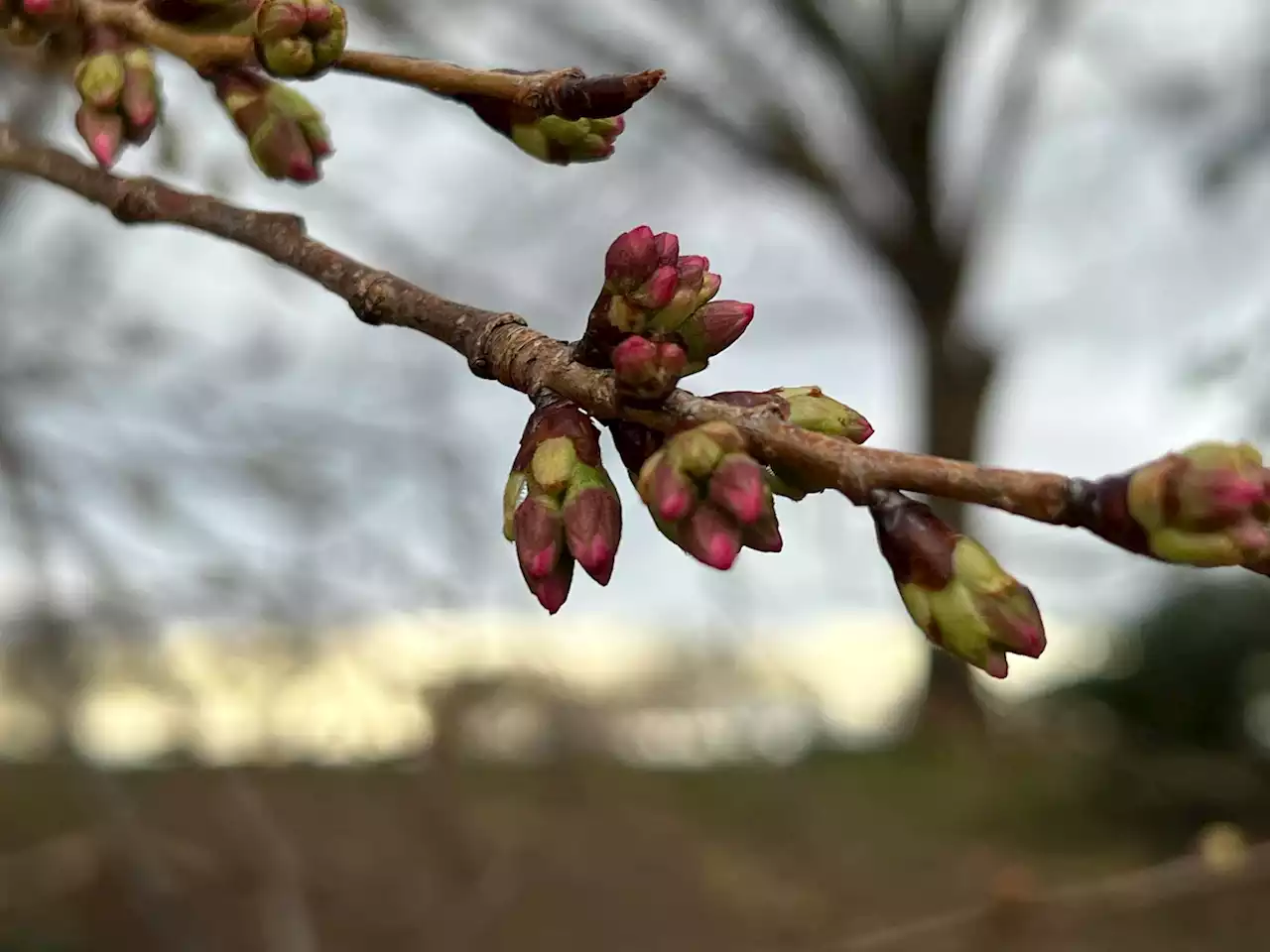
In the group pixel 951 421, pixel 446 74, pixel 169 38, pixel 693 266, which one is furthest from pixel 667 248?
pixel 951 421

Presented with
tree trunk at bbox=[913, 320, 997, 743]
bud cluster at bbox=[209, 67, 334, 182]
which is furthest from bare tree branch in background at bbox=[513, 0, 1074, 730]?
bud cluster at bbox=[209, 67, 334, 182]

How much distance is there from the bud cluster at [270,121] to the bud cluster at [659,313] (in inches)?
6.3

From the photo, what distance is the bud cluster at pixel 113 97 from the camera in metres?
0.41

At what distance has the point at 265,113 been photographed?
1.39 ft

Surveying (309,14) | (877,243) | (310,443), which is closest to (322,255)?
(309,14)

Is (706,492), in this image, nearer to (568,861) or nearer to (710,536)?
(710,536)

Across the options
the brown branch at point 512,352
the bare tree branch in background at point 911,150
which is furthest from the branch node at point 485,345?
the bare tree branch in background at point 911,150

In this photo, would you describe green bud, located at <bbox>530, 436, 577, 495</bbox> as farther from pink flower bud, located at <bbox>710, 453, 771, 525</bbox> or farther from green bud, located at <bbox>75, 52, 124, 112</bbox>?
green bud, located at <bbox>75, 52, 124, 112</bbox>

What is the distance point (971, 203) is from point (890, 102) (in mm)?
483

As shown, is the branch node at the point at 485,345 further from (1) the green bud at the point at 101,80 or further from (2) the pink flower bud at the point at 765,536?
(1) the green bud at the point at 101,80

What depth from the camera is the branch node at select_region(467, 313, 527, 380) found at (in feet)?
1.07

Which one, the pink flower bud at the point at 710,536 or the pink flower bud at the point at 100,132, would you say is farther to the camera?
the pink flower bud at the point at 100,132

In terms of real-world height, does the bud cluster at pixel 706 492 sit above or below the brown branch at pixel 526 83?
below

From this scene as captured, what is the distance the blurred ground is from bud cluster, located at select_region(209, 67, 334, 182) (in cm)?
148
